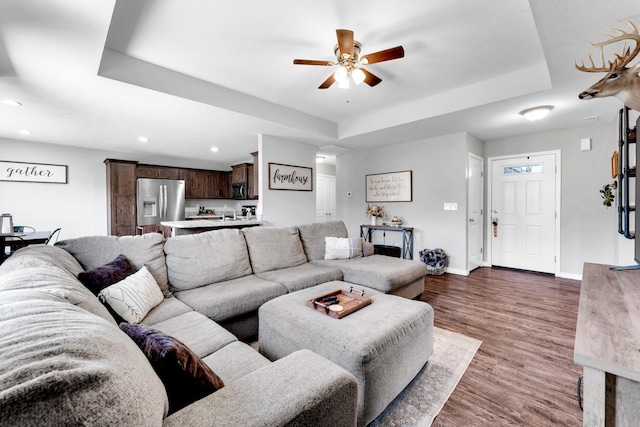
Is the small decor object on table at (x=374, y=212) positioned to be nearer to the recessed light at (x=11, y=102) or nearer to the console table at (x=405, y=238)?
the console table at (x=405, y=238)

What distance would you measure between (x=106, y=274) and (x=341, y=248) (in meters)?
2.30

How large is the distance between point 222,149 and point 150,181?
1717 mm

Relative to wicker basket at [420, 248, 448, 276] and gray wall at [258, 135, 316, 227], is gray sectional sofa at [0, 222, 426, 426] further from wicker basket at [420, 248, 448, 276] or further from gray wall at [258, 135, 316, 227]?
wicker basket at [420, 248, 448, 276]

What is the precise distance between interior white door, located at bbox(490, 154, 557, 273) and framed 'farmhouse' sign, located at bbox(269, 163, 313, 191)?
3.29m

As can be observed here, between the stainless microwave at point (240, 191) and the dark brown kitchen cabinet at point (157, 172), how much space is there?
1395mm

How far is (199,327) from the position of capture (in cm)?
160

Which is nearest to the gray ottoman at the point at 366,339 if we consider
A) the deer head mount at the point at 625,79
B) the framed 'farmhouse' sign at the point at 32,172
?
the deer head mount at the point at 625,79

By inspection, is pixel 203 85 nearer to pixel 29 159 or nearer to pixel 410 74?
pixel 410 74

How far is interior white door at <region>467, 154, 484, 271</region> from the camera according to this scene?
4434 mm

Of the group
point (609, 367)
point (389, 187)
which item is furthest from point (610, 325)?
point (389, 187)

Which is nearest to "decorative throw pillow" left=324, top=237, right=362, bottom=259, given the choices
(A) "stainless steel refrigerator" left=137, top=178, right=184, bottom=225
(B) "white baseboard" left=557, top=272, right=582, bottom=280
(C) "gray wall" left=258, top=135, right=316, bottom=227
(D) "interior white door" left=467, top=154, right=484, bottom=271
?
(C) "gray wall" left=258, top=135, right=316, bottom=227

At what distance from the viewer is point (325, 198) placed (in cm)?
799

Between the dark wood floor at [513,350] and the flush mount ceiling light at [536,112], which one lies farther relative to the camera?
the flush mount ceiling light at [536,112]

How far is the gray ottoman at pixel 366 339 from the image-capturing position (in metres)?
1.36
